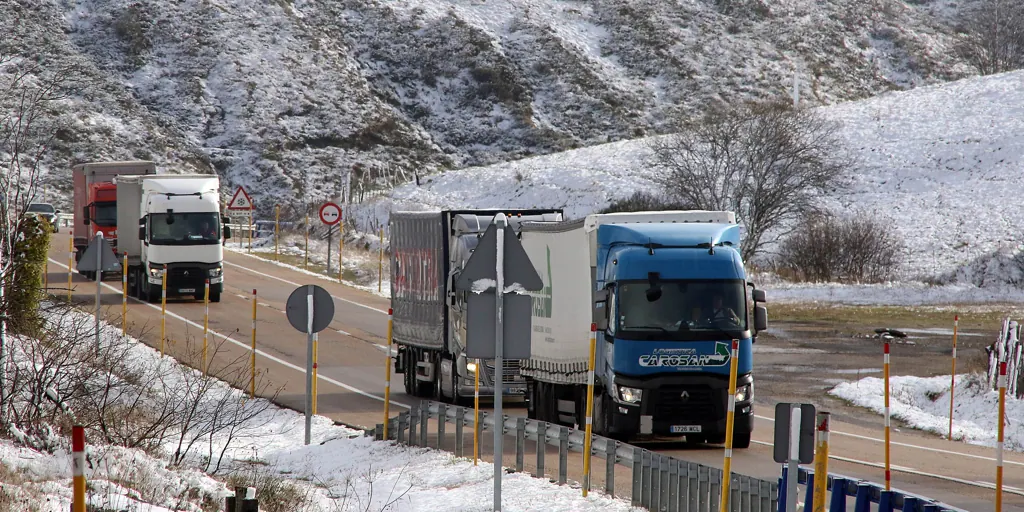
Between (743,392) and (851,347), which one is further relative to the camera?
(851,347)

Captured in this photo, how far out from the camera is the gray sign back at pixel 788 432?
8164 millimetres

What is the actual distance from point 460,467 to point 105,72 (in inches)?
3291

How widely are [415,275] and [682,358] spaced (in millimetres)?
8362

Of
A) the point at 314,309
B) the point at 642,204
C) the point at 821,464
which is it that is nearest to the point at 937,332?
the point at 314,309

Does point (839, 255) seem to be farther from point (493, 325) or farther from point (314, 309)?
point (493, 325)

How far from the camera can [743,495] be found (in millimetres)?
10703

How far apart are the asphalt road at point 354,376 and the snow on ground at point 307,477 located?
1.47 metres

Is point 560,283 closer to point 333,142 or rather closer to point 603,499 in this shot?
point 603,499

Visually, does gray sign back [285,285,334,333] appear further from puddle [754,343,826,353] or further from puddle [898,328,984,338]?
puddle [898,328,984,338]

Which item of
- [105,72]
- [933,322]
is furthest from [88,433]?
[105,72]

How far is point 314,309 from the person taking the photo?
18.5 m

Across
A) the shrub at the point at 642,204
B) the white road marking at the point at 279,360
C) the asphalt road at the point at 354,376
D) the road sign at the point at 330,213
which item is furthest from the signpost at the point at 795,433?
the shrub at the point at 642,204

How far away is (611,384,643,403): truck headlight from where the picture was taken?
16766 mm

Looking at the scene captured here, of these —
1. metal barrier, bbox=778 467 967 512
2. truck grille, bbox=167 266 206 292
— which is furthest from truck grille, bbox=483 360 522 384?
truck grille, bbox=167 266 206 292
